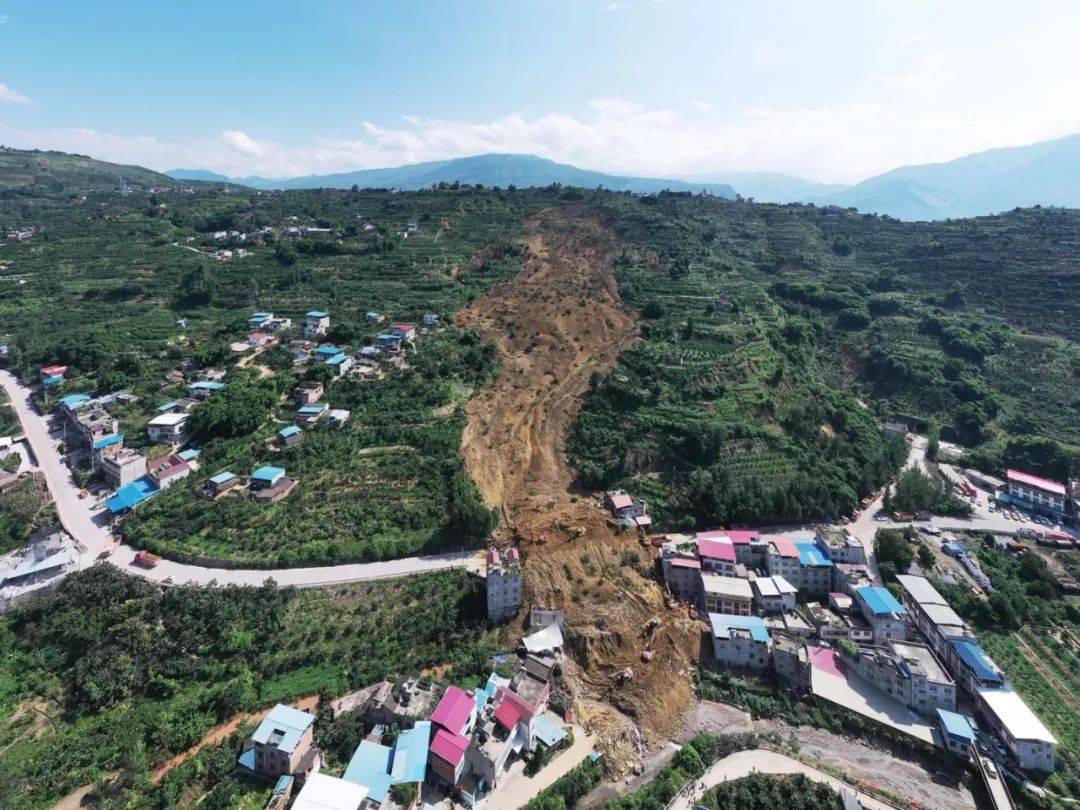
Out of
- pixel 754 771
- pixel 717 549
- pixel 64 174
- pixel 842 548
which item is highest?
pixel 64 174

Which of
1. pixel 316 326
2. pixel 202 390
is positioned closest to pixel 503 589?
pixel 202 390

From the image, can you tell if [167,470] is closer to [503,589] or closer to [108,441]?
[108,441]

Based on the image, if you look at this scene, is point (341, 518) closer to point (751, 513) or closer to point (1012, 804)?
point (751, 513)

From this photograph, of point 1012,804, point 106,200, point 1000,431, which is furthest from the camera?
point 106,200

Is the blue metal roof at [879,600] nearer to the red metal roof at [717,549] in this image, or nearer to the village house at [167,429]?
the red metal roof at [717,549]

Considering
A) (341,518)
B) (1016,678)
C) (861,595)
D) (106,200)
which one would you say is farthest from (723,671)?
(106,200)

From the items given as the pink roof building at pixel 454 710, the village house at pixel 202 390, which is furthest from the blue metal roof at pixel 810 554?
the village house at pixel 202 390
